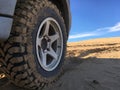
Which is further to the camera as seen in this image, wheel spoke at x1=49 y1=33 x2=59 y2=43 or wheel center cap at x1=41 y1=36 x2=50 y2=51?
wheel spoke at x1=49 y1=33 x2=59 y2=43

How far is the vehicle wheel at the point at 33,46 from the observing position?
10.6 ft

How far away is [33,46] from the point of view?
11.2ft

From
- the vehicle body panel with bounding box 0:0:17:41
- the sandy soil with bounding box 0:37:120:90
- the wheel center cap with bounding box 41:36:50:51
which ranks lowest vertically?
the sandy soil with bounding box 0:37:120:90

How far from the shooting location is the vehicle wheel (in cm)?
323

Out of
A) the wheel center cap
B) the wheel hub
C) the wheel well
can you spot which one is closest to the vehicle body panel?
the wheel hub

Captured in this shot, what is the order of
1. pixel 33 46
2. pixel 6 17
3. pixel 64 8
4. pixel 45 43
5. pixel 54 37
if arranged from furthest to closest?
pixel 64 8, pixel 54 37, pixel 45 43, pixel 33 46, pixel 6 17

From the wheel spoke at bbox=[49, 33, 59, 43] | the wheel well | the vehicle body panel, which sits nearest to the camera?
the vehicle body panel

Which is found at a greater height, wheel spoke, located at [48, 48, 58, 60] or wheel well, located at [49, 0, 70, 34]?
wheel well, located at [49, 0, 70, 34]

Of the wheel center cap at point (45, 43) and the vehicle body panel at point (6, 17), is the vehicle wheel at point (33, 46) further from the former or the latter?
the vehicle body panel at point (6, 17)

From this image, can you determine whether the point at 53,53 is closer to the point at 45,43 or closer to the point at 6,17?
the point at 45,43

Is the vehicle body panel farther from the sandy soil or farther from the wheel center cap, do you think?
the sandy soil

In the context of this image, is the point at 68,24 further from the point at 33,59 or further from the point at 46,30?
the point at 33,59

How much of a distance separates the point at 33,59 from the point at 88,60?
2127 mm

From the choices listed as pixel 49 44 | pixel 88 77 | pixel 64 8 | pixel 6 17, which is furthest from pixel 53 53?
pixel 6 17
